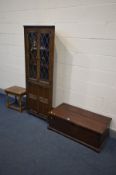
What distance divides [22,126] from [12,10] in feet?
7.70

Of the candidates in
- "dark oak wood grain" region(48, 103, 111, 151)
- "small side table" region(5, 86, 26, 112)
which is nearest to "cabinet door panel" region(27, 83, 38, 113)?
"small side table" region(5, 86, 26, 112)

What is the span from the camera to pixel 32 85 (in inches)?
114

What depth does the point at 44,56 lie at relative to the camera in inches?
104

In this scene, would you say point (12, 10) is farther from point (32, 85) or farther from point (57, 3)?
point (32, 85)

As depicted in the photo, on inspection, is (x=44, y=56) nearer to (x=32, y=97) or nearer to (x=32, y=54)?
(x=32, y=54)

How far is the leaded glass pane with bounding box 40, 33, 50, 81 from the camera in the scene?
8.25 ft

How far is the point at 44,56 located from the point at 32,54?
0.88 feet

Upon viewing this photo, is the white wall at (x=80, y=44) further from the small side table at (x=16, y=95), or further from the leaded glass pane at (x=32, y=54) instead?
the small side table at (x=16, y=95)

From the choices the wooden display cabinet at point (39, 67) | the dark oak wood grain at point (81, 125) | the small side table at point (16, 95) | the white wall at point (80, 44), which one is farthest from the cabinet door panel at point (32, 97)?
the dark oak wood grain at point (81, 125)

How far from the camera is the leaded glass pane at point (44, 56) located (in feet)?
8.25

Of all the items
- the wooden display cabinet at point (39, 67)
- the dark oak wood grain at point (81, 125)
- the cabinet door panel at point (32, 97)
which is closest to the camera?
the dark oak wood grain at point (81, 125)

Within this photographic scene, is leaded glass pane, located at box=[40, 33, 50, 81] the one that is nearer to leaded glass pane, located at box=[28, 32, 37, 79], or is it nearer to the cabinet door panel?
leaded glass pane, located at box=[28, 32, 37, 79]

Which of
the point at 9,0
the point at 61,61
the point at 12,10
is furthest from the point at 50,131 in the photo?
the point at 9,0

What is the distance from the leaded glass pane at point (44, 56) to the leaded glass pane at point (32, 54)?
14 cm
